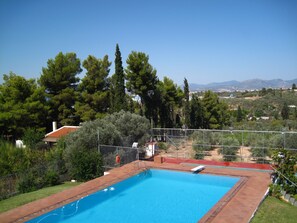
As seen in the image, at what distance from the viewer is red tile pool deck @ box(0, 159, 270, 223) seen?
9.85 m

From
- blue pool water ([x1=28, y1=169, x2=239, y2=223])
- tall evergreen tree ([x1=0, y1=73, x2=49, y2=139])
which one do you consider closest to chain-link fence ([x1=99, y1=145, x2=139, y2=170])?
blue pool water ([x1=28, y1=169, x2=239, y2=223])

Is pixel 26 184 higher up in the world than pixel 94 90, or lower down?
lower down

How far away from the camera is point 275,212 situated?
A: 33.1 ft

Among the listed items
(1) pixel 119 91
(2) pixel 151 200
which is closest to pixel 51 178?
(2) pixel 151 200

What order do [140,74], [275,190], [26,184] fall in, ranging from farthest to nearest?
[140,74] < [26,184] < [275,190]

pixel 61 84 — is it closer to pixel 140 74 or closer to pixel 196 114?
pixel 140 74

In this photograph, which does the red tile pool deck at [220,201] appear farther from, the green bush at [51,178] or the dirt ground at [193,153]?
the dirt ground at [193,153]

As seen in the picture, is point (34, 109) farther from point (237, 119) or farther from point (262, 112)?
point (262, 112)

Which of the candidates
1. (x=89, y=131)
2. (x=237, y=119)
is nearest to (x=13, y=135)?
(x=89, y=131)

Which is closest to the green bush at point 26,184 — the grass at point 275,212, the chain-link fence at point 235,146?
the chain-link fence at point 235,146

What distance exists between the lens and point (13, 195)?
13.4 metres

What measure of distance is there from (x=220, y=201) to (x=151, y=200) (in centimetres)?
309

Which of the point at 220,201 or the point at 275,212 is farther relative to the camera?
the point at 220,201

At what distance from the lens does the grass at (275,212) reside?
9.37 metres
